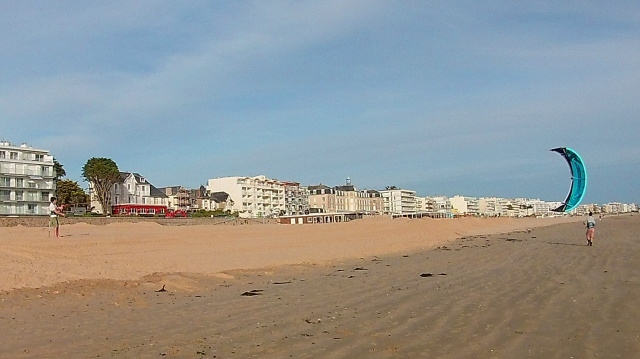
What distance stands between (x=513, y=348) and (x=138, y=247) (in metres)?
15.8

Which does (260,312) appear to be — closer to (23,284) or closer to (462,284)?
(462,284)

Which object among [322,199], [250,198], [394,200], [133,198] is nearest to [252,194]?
[250,198]

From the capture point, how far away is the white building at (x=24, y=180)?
69188 mm

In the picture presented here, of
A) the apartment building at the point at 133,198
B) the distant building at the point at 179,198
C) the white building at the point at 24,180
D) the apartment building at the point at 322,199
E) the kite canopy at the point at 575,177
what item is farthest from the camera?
the apartment building at the point at 322,199

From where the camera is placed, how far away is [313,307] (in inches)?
309

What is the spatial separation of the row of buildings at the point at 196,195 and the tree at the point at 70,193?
4009 mm

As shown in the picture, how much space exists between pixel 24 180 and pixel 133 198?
26289 mm

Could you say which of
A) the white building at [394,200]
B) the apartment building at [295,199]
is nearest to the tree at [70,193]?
the apartment building at [295,199]

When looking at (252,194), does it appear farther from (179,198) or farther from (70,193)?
(70,193)

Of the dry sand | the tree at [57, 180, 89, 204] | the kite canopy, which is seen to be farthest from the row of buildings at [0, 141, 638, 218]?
the dry sand

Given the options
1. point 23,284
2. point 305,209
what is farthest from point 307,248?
point 305,209

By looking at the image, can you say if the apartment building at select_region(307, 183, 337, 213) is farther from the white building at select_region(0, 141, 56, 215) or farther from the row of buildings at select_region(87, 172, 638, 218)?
the white building at select_region(0, 141, 56, 215)

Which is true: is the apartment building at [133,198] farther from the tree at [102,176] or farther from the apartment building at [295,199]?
the apartment building at [295,199]

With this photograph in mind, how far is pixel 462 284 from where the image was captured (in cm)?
988
